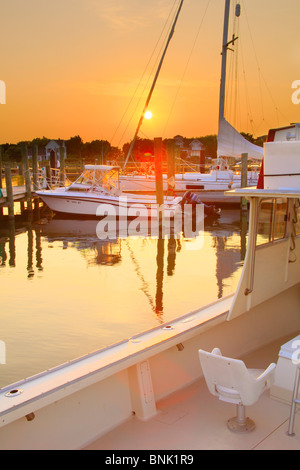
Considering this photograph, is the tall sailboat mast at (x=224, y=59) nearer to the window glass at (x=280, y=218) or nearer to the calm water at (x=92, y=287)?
the calm water at (x=92, y=287)

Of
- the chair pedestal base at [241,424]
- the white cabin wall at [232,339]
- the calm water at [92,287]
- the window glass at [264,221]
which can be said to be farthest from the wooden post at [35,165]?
the chair pedestal base at [241,424]

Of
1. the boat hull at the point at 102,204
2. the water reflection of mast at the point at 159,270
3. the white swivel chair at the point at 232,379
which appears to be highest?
the white swivel chair at the point at 232,379

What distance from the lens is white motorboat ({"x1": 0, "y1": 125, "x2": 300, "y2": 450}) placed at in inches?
143

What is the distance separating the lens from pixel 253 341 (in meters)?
6.16

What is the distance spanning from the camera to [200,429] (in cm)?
421

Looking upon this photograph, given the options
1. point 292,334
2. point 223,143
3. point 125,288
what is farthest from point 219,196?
point 292,334

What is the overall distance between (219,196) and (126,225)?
1037 centimetres

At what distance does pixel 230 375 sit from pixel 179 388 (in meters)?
1.39

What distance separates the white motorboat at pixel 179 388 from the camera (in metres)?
3.63

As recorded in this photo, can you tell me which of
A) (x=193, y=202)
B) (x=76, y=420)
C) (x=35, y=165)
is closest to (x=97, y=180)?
(x=35, y=165)

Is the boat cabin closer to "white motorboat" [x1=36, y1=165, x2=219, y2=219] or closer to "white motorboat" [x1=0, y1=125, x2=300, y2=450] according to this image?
"white motorboat" [x1=36, y1=165, x2=219, y2=219]

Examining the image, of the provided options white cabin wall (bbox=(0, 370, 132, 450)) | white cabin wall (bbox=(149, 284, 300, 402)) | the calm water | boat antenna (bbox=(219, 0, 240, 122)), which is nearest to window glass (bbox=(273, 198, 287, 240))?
white cabin wall (bbox=(149, 284, 300, 402))

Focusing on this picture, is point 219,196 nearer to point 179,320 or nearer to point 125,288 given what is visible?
point 125,288

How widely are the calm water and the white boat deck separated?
3868 millimetres
